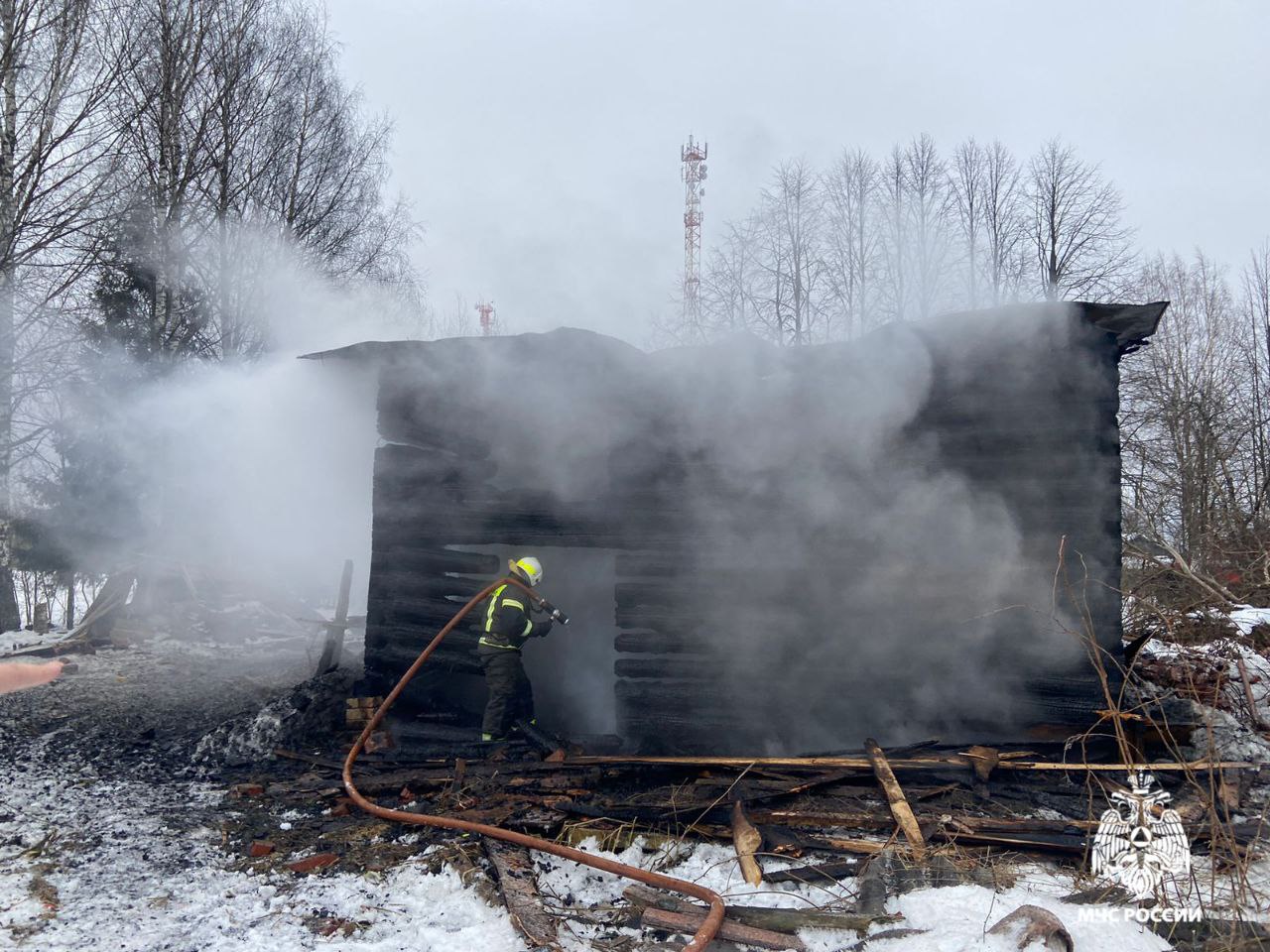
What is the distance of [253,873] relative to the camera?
457 cm

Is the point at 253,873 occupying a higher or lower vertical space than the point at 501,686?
lower

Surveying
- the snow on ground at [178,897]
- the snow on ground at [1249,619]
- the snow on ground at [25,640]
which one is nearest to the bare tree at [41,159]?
the snow on ground at [25,640]

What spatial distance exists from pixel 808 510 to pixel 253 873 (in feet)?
15.5

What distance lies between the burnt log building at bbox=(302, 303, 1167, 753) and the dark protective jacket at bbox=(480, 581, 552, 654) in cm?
55

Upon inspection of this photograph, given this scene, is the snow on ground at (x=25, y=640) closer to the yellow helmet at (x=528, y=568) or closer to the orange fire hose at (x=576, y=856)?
the orange fire hose at (x=576, y=856)

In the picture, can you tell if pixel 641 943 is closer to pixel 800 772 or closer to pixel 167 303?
pixel 800 772

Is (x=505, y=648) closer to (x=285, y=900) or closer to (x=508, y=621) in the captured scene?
(x=508, y=621)

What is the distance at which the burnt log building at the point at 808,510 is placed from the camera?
6.45m

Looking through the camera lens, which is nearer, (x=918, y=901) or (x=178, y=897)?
(x=918, y=901)

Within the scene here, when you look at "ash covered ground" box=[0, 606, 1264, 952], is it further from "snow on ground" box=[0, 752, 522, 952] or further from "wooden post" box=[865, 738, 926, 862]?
"wooden post" box=[865, 738, 926, 862]

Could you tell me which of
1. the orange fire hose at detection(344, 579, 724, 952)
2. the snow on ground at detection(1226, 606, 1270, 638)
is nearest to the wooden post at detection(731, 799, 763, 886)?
the orange fire hose at detection(344, 579, 724, 952)

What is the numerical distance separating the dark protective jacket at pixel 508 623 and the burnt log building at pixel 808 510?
0.55 meters

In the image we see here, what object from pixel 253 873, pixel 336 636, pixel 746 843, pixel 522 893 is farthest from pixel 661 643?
pixel 336 636

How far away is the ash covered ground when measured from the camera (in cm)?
383
